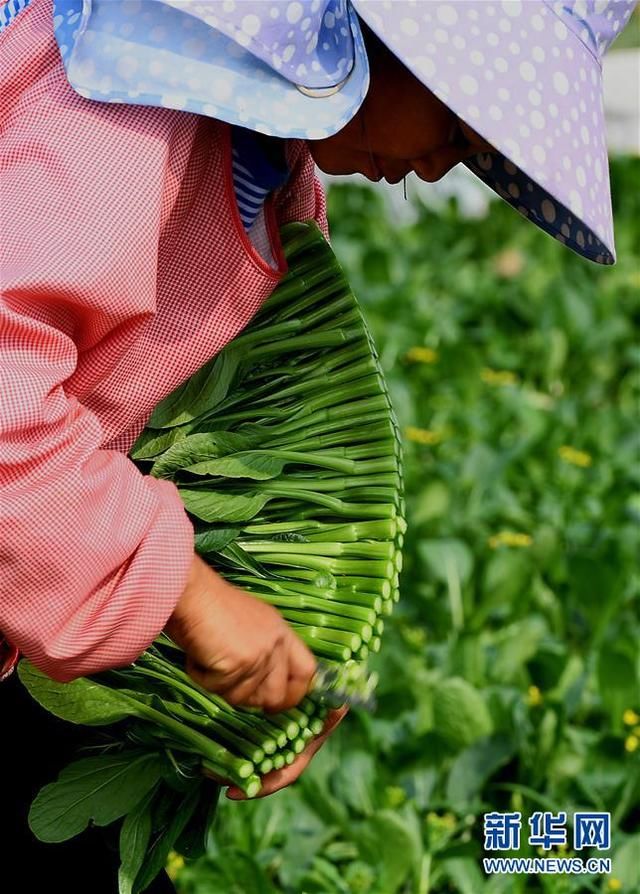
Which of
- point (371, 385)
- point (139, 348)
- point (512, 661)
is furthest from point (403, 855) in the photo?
point (139, 348)

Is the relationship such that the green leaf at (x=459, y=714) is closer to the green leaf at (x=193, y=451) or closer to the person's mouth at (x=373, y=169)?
the green leaf at (x=193, y=451)

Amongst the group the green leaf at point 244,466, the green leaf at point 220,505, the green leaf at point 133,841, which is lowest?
the green leaf at point 133,841

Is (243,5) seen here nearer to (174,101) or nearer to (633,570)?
(174,101)

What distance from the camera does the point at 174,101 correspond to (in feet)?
3.21

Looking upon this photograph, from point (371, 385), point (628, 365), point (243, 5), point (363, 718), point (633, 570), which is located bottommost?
point (628, 365)

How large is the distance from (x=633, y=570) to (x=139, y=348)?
5.04 ft

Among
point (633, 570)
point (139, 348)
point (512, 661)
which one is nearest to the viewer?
point (139, 348)

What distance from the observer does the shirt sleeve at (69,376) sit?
0.95 m

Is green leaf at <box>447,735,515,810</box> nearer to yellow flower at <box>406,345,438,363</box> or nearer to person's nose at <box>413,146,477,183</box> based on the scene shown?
person's nose at <box>413,146,477,183</box>

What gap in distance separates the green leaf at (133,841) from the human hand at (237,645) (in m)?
0.18

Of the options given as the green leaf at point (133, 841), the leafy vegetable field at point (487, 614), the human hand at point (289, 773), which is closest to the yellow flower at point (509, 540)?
the leafy vegetable field at point (487, 614)

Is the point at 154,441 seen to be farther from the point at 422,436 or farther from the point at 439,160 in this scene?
the point at 422,436

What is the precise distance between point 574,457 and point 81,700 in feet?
6.05

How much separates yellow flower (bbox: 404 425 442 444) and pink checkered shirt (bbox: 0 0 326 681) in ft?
5.84
